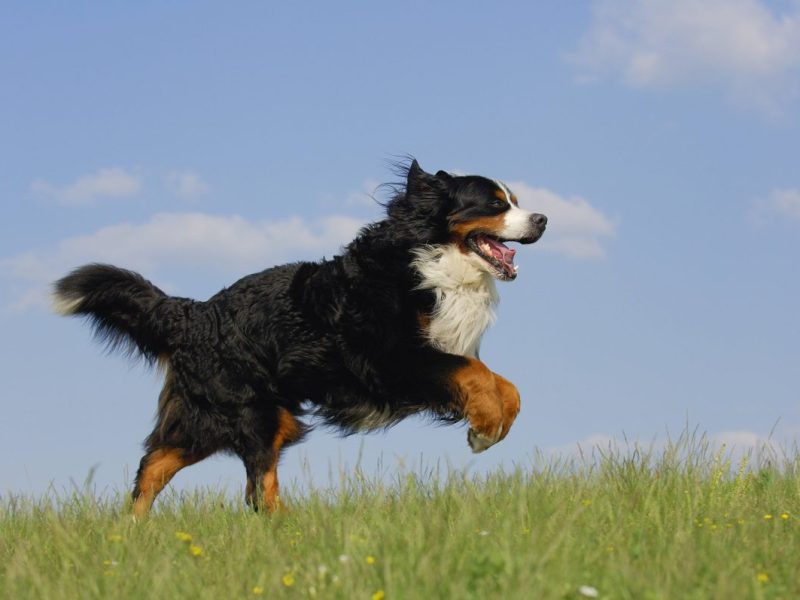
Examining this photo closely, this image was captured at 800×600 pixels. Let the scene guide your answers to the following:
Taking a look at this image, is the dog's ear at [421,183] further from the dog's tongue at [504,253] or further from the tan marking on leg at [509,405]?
the tan marking on leg at [509,405]

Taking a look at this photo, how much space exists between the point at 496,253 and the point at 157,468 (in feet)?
8.68

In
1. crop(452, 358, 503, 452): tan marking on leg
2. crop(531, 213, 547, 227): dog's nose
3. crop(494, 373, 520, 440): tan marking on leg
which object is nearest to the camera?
crop(452, 358, 503, 452): tan marking on leg

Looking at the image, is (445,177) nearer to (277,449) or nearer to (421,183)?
(421,183)

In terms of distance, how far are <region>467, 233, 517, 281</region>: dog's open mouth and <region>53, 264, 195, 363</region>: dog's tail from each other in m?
1.99

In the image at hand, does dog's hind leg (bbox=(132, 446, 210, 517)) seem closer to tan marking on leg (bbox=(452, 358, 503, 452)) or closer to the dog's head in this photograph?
tan marking on leg (bbox=(452, 358, 503, 452))

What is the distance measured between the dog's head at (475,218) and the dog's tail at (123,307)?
1725mm

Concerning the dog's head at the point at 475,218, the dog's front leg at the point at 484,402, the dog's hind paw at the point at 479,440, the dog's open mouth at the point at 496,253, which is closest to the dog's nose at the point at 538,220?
the dog's head at the point at 475,218

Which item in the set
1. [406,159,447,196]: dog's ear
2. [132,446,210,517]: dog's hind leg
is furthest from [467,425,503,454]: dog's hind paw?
[132,446,210,517]: dog's hind leg

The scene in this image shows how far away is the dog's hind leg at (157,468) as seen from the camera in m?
6.57

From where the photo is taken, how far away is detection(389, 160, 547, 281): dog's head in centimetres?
621

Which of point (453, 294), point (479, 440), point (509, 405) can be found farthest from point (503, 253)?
point (479, 440)

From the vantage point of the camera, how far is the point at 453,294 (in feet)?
20.6

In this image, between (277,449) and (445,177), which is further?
(445,177)

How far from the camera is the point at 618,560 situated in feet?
13.0
